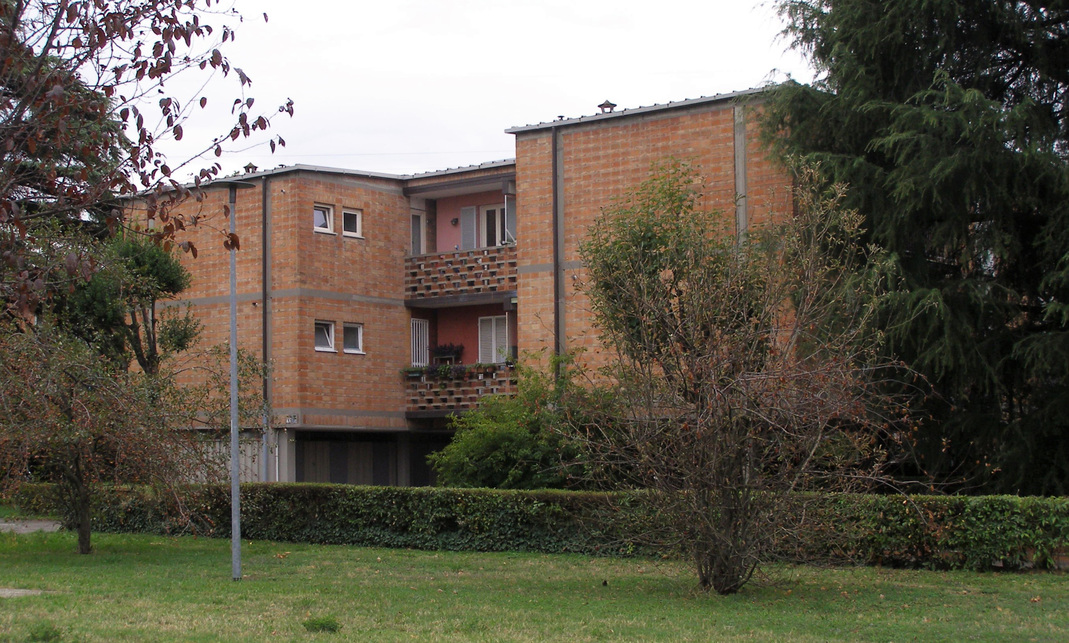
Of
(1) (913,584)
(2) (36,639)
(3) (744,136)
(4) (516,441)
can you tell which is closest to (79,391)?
(2) (36,639)

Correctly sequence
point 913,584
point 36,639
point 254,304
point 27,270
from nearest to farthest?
point 27,270
point 36,639
point 913,584
point 254,304

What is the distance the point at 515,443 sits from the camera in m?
24.4

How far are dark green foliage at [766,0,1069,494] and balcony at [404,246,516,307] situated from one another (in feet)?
33.7

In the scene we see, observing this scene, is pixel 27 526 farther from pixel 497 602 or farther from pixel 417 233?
pixel 497 602

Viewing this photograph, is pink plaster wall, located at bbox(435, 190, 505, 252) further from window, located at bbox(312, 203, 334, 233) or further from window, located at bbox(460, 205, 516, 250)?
window, located at bbox(312, 203, 334, 233)

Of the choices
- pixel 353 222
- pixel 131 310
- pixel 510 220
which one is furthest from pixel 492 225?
pixel 131 310

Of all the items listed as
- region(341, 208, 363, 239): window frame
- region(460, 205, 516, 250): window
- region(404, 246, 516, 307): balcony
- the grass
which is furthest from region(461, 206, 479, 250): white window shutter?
the grass

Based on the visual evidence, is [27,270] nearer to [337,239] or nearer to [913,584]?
[913,584]

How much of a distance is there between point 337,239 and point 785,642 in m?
22.1

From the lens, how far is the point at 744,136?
25062 mm

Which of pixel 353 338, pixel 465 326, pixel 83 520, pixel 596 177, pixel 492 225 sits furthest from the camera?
pixel 465 326

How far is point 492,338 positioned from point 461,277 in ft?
6.93

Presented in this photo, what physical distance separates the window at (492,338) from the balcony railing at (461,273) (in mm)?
1479

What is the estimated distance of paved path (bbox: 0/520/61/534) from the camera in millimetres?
26438
